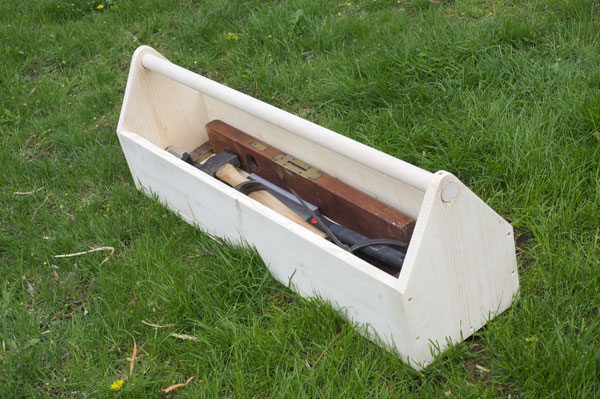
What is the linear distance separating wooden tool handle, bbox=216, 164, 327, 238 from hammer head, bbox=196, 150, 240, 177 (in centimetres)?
3

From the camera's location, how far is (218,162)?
296 centimetres

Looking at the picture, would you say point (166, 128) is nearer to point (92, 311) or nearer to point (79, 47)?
point (92, 311)

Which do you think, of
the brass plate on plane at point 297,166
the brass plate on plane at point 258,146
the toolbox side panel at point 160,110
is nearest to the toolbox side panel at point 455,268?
the brass plate on plane at point 297,166

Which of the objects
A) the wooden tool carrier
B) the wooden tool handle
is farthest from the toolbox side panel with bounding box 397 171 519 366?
the wooden tool handle

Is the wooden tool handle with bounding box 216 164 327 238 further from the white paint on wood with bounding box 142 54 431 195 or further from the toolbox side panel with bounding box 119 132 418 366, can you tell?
the white paint on wood with bounding box 142 54 431 195

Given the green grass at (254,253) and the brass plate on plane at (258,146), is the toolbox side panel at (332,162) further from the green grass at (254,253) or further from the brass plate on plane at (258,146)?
the green grass at (254,253)

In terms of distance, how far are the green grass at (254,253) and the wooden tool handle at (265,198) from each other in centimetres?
22

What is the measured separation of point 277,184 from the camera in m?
2.84

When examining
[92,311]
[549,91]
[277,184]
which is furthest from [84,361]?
[549,91]

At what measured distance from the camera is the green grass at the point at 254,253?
209 centimetres

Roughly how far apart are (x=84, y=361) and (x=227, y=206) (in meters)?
0.76

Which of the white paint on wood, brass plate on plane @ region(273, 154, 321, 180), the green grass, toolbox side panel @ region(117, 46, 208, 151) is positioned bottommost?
the green grass

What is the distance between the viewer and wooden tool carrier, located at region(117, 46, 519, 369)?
1872mm

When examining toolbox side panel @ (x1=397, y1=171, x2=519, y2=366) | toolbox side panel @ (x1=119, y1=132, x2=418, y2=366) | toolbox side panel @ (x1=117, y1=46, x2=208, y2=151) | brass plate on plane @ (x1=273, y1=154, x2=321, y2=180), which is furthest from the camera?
toolbox side panel @ (x1=117, y1=46, x2=208, y2=151)
